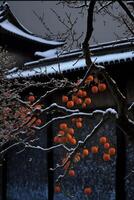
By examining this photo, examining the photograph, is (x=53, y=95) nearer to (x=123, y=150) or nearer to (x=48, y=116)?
(x=48, y=116)

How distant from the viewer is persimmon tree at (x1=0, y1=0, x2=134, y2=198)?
5.35 metres

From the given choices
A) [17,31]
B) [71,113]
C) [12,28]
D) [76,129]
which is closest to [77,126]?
[71,113]

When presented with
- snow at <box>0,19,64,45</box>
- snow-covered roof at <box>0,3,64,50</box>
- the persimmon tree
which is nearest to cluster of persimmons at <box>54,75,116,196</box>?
the persimmon tree

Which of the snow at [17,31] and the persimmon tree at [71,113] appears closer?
the persimmon tree at [71,113]

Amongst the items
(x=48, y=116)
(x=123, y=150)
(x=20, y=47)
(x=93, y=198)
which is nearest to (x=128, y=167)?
(x=123, y=150)

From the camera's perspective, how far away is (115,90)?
530cm

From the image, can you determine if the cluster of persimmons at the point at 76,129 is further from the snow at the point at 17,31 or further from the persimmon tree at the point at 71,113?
the snow at the point at 17,31

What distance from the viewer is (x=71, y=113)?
6332 millimetres

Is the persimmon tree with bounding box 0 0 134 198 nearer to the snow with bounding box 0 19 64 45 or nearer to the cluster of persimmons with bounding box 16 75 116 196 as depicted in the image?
the cluster of persimmons with bounding box 16 75 116 196

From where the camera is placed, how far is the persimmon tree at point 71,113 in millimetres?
5352

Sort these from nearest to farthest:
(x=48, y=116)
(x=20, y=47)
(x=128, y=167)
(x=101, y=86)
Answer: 1. (x=101, y=86)
2. (x=128, y=167)
3. (x=48, y=116)
4. (x=20, y=47)

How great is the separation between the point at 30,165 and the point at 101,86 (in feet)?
22.4

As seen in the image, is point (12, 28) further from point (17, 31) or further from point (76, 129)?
point (76, 129)

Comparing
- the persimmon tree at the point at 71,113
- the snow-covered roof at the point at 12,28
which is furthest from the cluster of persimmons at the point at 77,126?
the snow-covered roof at the point at 12,28
